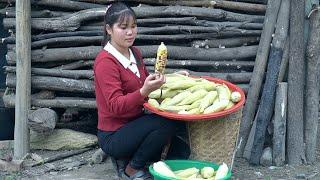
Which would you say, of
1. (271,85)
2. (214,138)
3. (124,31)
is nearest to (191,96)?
(214,138)

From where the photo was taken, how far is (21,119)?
532 cm

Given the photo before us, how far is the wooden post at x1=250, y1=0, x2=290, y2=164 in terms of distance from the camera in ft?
17.0

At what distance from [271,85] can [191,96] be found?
1.12 metres

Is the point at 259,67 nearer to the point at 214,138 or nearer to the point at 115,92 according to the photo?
the point at 214,138

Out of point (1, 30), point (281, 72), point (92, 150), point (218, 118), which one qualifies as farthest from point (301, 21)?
point (1, 30)

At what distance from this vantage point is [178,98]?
437 centimetres

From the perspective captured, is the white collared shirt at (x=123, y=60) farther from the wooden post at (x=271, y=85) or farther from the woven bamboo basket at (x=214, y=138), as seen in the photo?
the wooden post at (x=271, y=85)

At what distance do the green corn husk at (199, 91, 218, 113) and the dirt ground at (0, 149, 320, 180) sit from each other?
929mm

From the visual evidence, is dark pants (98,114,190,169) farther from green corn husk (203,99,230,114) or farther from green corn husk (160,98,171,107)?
green corn husk (203,99,230,114)

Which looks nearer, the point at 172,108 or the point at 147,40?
the point at 172,108

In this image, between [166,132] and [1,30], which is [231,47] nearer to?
[166,132]

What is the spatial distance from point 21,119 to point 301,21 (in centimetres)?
265

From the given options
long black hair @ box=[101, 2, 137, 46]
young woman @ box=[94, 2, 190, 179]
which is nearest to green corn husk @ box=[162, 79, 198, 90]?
young woman @ box=[94, 2, 190, 179]

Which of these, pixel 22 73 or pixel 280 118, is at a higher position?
pixel 22 73
